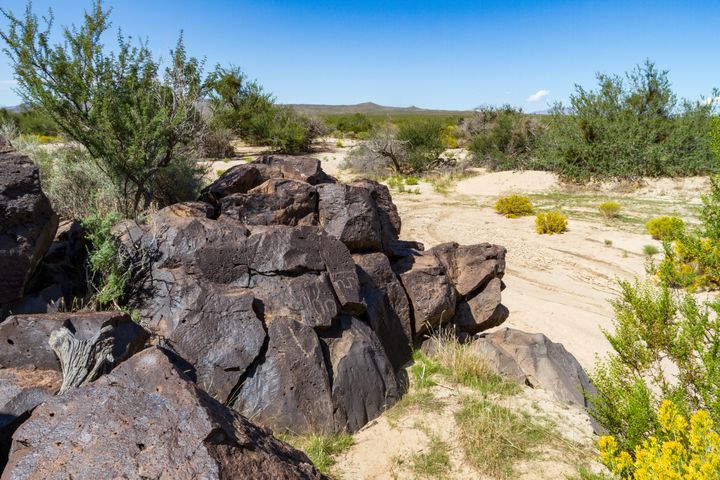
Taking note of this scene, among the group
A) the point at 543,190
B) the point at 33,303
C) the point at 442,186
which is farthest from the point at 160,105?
the point at 543,190

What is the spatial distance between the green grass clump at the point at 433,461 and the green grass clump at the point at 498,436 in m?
0.20

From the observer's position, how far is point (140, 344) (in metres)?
3.93

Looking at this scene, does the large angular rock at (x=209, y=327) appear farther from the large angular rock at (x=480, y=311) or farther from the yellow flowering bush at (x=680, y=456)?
the large angular rock at (x=480, y=311)

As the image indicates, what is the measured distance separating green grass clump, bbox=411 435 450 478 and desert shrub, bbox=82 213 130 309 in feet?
10.8

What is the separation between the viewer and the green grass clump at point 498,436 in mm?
4051

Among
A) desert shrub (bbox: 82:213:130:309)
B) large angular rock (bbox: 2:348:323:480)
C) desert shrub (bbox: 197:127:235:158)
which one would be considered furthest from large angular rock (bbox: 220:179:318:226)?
desert shrub (bbox: 197:127:235:158)

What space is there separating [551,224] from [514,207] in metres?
2.41

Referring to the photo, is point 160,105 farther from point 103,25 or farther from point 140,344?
point 140,344

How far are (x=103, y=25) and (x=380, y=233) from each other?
17.1 feet

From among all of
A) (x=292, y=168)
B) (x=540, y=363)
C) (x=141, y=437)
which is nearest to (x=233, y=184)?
(x=292, y=168)

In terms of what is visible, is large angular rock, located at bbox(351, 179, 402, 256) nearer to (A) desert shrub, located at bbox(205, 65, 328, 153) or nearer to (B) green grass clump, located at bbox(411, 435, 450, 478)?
(B) green grass clump, located at bbox(411, 435, 450, 478)

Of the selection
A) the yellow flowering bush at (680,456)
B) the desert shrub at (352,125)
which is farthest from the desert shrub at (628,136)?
the desert shrub at (352,125)

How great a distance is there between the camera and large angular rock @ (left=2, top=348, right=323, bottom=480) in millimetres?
2123

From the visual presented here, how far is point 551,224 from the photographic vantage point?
1420 cm
